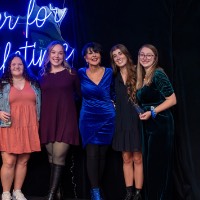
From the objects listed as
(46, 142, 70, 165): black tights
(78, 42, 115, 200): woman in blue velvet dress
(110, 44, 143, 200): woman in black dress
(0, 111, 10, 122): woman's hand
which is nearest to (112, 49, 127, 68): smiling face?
(110, 44, 143, 200): woman in black dress

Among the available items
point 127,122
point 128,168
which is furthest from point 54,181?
point 127,122

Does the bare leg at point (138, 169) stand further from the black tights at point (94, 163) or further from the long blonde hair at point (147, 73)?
the long blonde hair at point (147, 73)

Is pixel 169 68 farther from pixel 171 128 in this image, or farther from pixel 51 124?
pixel 51 124

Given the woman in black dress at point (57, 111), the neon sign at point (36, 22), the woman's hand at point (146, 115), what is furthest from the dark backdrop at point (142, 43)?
the woman's hand at point (146, 115)

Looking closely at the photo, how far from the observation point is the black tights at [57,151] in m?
3.51

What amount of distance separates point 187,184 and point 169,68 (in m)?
1.15

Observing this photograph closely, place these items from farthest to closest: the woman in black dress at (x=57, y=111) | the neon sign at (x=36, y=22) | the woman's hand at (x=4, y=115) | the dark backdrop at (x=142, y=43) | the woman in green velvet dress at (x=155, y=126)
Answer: the neon sign at (x=36, y=22) → the dark backdrop at (x=142, y=43) → the woman in black dress at (x=57, y=111) → the woman's hand at (x=4, y=115) → the woman in green velvet dress at (x=155, y=126)

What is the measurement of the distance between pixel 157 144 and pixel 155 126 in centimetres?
16

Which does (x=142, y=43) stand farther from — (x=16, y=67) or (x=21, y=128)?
(x=21, y=128)

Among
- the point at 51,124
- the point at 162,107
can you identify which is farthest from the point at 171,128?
the point at 51,124

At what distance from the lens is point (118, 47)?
3.49 m

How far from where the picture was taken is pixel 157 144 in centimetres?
328

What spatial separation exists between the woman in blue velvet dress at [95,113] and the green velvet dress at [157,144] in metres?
0.35

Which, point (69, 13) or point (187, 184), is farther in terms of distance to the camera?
point (69, 13)
